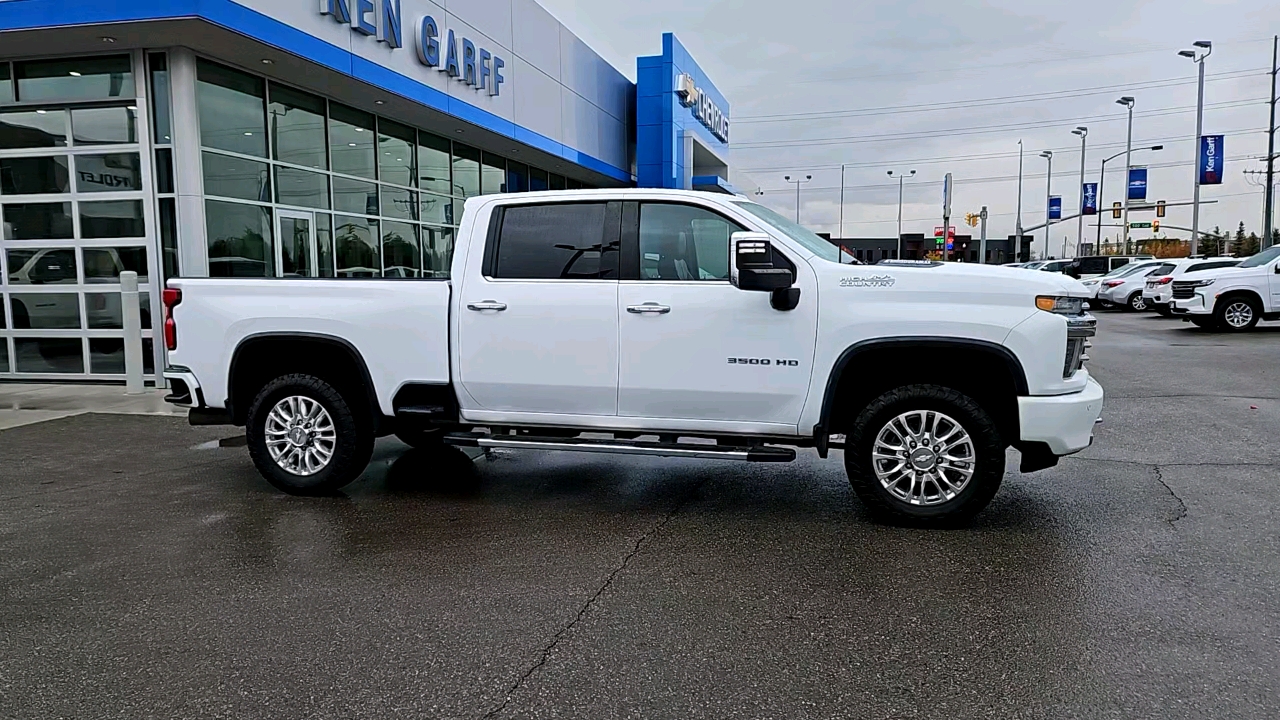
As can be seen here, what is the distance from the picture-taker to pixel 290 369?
6.72m

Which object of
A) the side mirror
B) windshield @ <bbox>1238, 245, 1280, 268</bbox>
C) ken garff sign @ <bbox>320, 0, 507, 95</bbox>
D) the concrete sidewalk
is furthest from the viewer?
windshield @ <bbox>1238, 245, 1280, 268</bbox>

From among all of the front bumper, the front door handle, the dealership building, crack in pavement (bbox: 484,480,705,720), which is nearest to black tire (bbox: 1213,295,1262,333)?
the dealership building

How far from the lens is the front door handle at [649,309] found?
18.8 ft

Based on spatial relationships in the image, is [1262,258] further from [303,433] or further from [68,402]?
[68,402]

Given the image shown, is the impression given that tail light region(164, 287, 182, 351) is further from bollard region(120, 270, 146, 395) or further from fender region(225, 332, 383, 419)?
bollard region(120, 270, 146, 395)

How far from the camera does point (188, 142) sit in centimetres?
1170

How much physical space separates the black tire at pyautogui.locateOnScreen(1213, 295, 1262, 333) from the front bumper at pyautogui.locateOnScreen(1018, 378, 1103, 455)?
16.0m

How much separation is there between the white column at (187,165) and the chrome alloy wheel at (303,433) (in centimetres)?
630

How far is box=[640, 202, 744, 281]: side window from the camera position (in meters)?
5.83

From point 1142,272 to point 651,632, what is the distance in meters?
28.8

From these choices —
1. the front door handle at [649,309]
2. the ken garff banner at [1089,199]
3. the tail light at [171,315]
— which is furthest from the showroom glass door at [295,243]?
the ken garff banner at [1089,199]

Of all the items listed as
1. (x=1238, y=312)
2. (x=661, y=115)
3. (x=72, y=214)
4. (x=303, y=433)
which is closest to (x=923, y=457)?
(x=303, y=433)

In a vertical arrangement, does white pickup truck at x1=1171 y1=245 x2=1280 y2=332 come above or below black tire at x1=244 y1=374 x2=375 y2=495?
above

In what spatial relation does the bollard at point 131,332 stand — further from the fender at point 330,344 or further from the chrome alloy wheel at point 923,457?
the chrome alloy wheel at point 923,457
